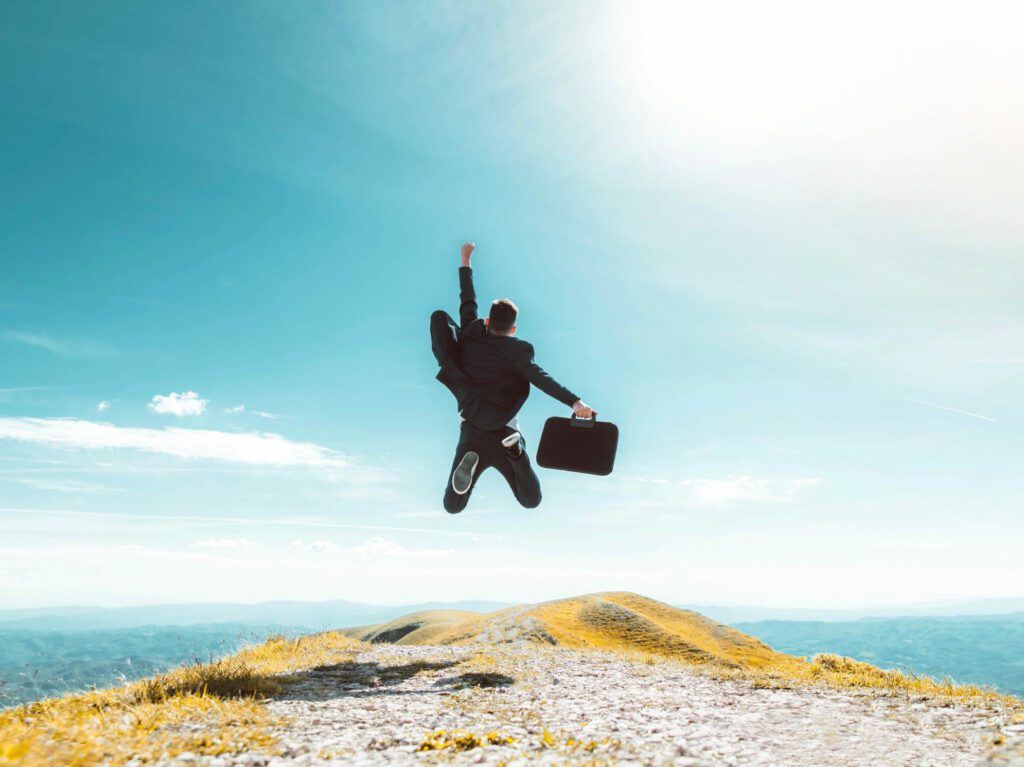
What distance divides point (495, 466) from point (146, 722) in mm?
6463

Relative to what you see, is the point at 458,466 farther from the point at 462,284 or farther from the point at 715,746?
the point at 715,746

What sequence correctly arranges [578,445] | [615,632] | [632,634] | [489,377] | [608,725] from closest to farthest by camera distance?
[608,725]
[578,445]
[489,377]
[615,632]
[632,634]

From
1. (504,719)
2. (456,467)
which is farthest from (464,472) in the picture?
(504,719)

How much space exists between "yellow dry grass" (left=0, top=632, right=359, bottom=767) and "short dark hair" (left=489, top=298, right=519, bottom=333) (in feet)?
21.6

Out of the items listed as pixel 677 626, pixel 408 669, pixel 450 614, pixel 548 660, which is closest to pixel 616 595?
pixel 677 626

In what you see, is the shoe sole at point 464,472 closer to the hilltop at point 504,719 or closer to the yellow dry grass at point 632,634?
the hilltop at point 504,719

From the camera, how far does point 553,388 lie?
1012 cm

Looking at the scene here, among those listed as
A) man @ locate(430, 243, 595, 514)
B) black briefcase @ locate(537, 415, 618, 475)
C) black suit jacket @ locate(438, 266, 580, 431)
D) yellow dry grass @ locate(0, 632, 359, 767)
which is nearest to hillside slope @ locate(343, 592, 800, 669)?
man @ locate(430, 243, 595, 514)

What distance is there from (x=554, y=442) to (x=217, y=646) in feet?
28.1

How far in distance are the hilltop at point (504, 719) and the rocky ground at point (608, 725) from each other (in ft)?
0.09

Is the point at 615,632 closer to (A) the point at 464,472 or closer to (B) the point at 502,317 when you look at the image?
(A) the point at 464,472

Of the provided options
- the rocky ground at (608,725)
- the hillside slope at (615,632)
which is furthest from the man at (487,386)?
the hillside slope at (615,632)

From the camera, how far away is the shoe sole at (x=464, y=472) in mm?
11047

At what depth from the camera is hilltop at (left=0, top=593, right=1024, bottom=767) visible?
18.3 ft
